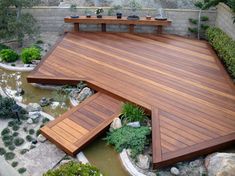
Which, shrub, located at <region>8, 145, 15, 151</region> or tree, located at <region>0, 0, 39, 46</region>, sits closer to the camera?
shrub, located at <region>8, 145, 15, 151</region>

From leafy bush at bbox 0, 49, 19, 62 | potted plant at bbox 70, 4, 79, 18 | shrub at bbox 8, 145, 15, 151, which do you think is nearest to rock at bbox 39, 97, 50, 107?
shrub at bbox 8, 145, 15, 151

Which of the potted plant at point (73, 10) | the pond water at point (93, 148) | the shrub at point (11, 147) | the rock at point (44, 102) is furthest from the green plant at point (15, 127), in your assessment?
the potted plant at point (73, 10)

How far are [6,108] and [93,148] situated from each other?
2178 mm

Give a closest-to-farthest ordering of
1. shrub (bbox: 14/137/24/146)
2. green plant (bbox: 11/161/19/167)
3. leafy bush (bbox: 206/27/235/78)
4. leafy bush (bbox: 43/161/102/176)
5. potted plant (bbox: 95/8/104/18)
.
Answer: leafy bush (bbox: 43/161/102/176) → green plant (bbox: 11/161/19/167) → shrub (bbox: 14/137/24/146) → leafy bush (bbox: 206/27/235/78) → potted plant (bbox: 95/8/104/18)

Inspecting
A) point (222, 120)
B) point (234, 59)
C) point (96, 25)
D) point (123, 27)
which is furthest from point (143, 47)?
point (222, 120)

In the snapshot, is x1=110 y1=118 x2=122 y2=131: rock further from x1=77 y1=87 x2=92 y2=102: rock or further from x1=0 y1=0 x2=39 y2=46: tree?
x1=0 y1=0 x2=39 y2=46: tree

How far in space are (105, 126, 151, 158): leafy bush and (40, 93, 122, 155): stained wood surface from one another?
0.31m

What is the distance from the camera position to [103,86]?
261 inches

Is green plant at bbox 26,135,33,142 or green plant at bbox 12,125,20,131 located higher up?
green plant at bbox 12,125,20,131

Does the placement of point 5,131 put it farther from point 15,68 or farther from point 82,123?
point 15,68

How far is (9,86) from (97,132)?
3172 mm

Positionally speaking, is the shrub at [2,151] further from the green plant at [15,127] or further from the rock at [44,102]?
the rock at [44,102]

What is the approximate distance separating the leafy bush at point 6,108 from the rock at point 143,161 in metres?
2.92

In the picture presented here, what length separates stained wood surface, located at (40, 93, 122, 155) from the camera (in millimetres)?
5312
